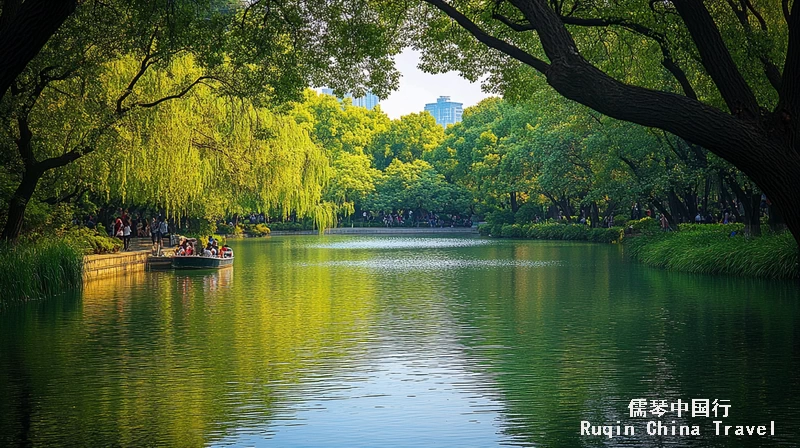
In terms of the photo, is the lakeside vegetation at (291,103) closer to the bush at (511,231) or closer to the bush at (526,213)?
the bush at (511,231)

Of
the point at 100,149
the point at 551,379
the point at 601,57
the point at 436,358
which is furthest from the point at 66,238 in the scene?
the point at 551,379

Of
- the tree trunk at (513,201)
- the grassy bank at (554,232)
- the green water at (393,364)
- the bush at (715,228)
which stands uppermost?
the tree trunk at (513,201)

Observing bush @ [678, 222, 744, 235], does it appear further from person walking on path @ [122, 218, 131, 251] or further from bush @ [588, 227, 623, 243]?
person walking on path @ [122, 218, 131, 251]

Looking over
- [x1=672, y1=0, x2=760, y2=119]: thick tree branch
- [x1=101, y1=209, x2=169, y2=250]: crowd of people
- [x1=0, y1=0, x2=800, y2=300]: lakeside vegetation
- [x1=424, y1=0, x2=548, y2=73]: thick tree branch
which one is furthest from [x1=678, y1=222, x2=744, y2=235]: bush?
[x1=672, y1=0, x2=760, y2=119]: thick tree branch

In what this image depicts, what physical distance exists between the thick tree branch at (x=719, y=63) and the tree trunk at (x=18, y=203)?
693 inches

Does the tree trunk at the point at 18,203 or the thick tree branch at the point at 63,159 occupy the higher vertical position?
the thick tree branch at the point at 63,159

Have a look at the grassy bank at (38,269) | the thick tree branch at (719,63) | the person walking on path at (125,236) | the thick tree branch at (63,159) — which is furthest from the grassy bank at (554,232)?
the thick tree branch at (719,63)

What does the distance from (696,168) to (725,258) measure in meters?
8.19

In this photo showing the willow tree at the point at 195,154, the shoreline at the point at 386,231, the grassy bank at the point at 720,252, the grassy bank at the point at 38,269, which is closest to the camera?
the grassy bank at the point at 38,269

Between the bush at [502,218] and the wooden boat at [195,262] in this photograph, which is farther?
the bush at [502,218]

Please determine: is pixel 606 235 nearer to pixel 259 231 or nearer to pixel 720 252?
pixel 720 252

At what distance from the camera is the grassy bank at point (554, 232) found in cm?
5966

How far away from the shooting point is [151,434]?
914cm

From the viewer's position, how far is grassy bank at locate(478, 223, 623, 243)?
2349 inches
